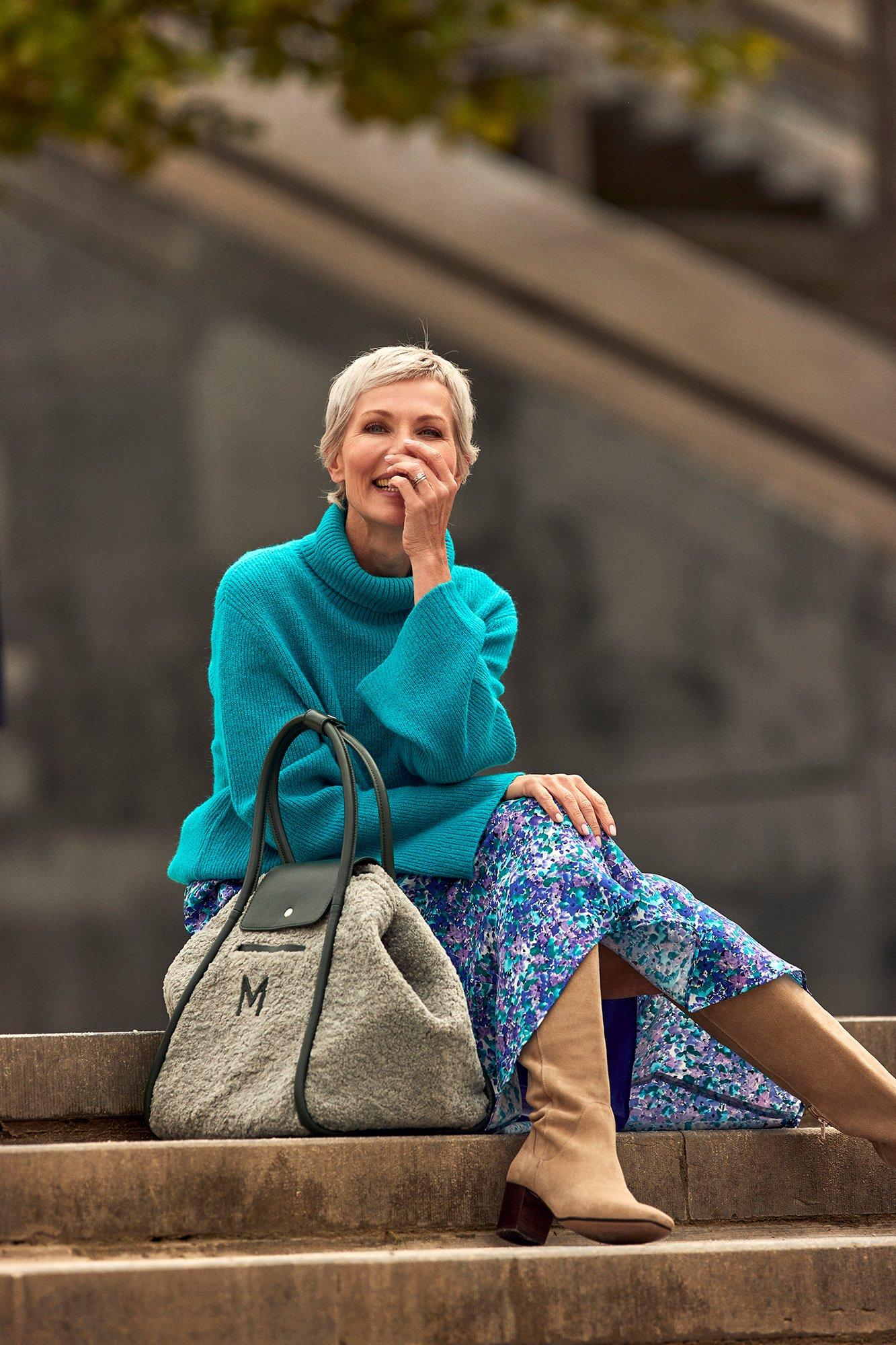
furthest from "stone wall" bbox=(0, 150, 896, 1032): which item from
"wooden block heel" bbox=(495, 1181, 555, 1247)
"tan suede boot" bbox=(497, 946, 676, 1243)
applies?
"wooden block heel" bbox=(495, 1181, 555, 1247)

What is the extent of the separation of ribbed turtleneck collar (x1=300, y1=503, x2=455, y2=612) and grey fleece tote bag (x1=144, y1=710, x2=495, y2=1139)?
0.37m

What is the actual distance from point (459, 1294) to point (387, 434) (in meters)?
1.62

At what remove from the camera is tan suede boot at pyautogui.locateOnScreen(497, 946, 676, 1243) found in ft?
8.68

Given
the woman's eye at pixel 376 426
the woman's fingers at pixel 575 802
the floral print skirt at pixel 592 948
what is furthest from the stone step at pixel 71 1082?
the woman's eye at pixel 376 426

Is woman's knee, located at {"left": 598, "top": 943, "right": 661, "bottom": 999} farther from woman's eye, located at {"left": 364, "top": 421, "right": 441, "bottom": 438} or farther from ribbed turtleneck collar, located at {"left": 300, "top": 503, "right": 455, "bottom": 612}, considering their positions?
woman's eye, located at {"left": 364, "top": 421, "right": 441, "bottom": 438}

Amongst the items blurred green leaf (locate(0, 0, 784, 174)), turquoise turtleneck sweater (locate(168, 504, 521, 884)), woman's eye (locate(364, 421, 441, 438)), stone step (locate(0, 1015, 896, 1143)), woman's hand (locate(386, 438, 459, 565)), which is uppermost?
blurred green leaf (locate(0, 0, 784, 174))

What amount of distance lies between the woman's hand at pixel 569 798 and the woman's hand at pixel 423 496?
478 millimetres

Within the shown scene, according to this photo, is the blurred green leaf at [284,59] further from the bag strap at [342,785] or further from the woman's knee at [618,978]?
the woman's knee at [618,978]

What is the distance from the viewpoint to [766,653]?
307 inches

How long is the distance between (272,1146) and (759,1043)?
0.91m

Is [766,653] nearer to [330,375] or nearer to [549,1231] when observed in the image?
[330,375]

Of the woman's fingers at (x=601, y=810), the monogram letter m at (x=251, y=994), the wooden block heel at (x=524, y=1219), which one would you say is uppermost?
the woman's fingers at (x=601, y=810)

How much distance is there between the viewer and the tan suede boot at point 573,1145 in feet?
8.68

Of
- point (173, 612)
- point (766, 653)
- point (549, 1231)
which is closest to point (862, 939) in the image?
point (766, 653)
